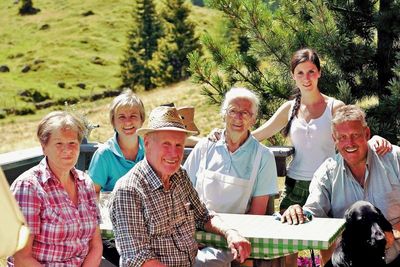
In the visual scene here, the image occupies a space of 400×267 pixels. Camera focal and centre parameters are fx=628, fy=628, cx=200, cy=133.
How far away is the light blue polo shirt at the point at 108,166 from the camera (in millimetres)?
3645

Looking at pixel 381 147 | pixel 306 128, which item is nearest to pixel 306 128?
pixel 306 128

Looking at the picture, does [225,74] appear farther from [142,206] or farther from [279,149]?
[142,206]

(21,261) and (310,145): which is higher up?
(310,145)

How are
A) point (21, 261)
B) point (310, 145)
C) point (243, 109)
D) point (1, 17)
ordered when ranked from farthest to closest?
point (1, 17), point (310, 145), point (243, 109), point (21, 261)

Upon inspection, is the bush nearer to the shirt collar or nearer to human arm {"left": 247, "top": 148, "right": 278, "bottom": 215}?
the shirt collar

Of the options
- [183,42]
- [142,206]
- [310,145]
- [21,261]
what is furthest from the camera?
[183,42]

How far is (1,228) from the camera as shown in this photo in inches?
24.6

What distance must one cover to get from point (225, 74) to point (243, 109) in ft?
7.82

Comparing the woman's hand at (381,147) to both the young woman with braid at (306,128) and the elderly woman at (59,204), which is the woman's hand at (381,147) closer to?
the young woman with braid at (306,128)

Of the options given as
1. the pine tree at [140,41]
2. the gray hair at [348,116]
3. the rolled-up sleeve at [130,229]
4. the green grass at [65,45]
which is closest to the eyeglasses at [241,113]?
the gray hair at [348,116]

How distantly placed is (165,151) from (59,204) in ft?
1.69

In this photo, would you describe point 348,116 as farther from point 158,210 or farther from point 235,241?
point 158,210

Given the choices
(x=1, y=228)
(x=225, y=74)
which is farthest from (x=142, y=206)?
(x=225, y=74)

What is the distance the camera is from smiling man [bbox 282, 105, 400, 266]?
120 inches
